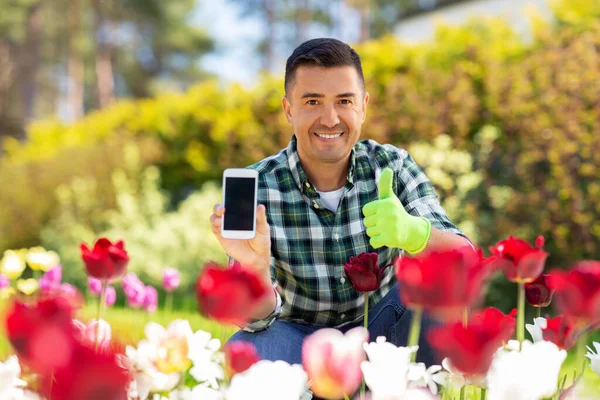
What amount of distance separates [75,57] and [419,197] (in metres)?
20.5

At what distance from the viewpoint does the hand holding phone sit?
1577 millimetres

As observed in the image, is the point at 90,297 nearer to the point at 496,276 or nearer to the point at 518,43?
the point at 496,276

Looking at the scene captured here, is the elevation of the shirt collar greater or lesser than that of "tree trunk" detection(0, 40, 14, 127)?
lesser

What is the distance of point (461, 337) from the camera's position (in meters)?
0.84

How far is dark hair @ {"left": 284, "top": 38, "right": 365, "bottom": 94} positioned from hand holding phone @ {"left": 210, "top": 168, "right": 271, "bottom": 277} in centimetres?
60

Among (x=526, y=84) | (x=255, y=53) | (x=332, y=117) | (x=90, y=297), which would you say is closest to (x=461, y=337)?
(x=332, y=117)

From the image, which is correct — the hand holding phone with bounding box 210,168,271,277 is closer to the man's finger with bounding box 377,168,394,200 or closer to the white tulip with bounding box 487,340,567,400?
the man's finger with bounding box 377,168,394,200

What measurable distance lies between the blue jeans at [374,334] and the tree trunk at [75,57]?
64.1 ft

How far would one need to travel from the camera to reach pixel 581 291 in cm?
90

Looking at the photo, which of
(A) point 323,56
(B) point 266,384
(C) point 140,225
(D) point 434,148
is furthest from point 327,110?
(C) point 140,225

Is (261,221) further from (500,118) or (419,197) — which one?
(500,118)

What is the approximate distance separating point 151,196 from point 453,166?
326 cm

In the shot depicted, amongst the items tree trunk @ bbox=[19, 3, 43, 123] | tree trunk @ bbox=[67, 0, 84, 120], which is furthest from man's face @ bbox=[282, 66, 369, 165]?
tree trunk @ bbox=[67, 0, 84, 120]

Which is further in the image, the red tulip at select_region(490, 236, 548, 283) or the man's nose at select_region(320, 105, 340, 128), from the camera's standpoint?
the man's nose at select_region(320, 105, 340, 128)
